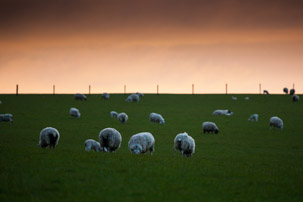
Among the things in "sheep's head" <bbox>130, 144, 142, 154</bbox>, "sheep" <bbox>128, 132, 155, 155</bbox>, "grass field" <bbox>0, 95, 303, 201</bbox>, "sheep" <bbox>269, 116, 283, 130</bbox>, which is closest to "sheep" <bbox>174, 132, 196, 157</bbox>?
"grass field" <bbox>0, 95, 303, 201</bbox>

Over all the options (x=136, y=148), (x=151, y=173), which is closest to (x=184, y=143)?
(x=136, y=148)

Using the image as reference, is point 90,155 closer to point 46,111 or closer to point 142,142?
point 142,142

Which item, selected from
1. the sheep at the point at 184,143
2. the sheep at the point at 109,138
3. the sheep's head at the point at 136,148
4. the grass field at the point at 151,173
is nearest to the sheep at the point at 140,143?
the sheep's head at the point at 136,148

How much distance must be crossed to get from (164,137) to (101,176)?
22.8 m

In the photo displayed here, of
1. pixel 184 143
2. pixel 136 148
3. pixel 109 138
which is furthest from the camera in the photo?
pixel 109 138

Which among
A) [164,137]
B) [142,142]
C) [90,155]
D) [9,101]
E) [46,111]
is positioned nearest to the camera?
[90,155]

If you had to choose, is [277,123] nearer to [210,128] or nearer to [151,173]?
[210,128]

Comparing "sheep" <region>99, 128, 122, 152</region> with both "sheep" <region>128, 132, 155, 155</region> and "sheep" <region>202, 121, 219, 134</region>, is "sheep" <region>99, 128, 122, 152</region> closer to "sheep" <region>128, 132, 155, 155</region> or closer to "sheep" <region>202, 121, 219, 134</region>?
"sheep" <region>128, 132, 155, 155</region>

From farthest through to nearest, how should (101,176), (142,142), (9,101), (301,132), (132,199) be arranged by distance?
(9,101)
(301,132)
(142,142)
(101,176)
(132,199)

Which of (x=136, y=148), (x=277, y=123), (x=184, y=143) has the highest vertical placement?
(x=277, y=123)

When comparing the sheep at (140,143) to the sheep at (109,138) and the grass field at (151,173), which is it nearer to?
the grass field at (151,173)

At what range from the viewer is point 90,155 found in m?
21.2

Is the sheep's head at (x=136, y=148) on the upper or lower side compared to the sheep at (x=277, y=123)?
lower

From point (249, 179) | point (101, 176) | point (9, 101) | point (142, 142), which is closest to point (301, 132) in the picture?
point (142, 142)
